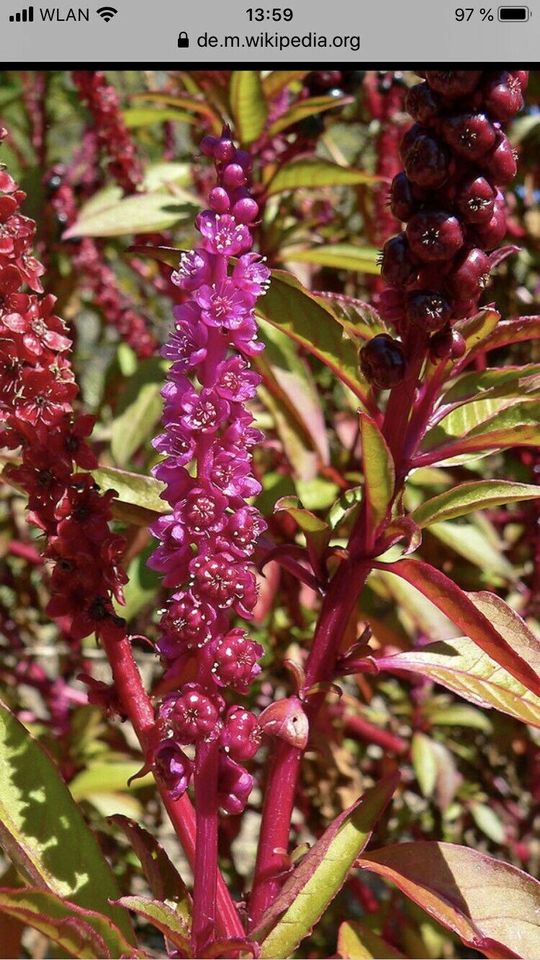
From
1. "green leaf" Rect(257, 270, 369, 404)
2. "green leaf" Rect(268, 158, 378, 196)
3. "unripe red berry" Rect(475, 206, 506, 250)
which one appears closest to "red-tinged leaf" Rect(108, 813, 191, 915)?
"green leaf" Rect(257, 270, 369, 404)

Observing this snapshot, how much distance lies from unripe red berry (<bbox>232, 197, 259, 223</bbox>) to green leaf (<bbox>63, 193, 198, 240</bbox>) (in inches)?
24.3

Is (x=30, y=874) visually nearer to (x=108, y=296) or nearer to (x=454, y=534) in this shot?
(x=454, y=534)

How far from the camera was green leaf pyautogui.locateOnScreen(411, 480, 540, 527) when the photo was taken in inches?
27.0

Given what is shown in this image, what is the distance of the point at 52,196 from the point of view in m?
1.61

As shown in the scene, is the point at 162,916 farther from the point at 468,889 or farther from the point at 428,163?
the point at 428,163

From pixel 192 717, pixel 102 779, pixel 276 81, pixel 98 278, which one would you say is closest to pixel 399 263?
pixel 192 717

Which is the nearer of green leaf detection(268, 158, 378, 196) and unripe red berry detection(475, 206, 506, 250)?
unripe red berry detection(475, 206, 506, 250)

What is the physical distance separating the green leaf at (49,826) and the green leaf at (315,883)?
0.13 metres

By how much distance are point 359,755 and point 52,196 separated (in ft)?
3.70

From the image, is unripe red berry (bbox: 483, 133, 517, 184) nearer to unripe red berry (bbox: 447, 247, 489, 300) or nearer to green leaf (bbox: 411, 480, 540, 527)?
unripe red berry (bbox: 447, 247, 489, 300)

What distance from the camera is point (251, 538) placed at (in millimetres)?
561

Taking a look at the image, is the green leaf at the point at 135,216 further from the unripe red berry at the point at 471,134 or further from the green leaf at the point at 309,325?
the unripe red berry at the point at 471,134
